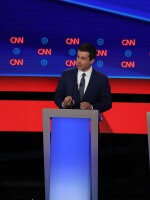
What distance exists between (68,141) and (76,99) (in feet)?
3.14

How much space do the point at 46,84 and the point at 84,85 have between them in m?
0.80

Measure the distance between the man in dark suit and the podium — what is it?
0.85 m

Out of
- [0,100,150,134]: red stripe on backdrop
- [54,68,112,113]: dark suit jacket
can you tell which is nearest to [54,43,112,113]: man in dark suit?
[54,68,112,113]: dark suit jacket

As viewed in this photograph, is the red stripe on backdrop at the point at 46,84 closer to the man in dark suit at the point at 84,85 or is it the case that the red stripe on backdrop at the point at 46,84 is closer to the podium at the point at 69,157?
the man in dark suit at the point at 84,85

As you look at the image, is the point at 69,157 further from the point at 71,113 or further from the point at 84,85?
the point at 84,85

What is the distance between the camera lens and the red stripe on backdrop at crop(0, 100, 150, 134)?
480 cm

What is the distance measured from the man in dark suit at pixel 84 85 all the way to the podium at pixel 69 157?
851mm

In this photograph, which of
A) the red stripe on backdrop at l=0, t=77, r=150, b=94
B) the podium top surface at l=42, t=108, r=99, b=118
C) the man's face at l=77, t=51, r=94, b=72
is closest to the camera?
the podium top surface at l=42, t=108, r=99, b=118

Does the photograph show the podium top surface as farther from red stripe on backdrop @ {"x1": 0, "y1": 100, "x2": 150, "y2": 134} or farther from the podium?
red stripe on backdrop @ {"x1": 0, "y1": 100, "x2": 150, "y2": 134}

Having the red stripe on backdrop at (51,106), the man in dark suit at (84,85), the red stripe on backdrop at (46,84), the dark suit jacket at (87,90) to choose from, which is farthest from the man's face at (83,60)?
the red stripe on backdrop at (51,106)

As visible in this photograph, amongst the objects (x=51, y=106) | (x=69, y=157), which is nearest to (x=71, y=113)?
(x=69, y=157)

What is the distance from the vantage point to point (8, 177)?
504 cm

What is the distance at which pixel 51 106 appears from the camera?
480 centimetres

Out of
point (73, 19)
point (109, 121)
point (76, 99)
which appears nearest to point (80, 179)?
point (76, 99)
